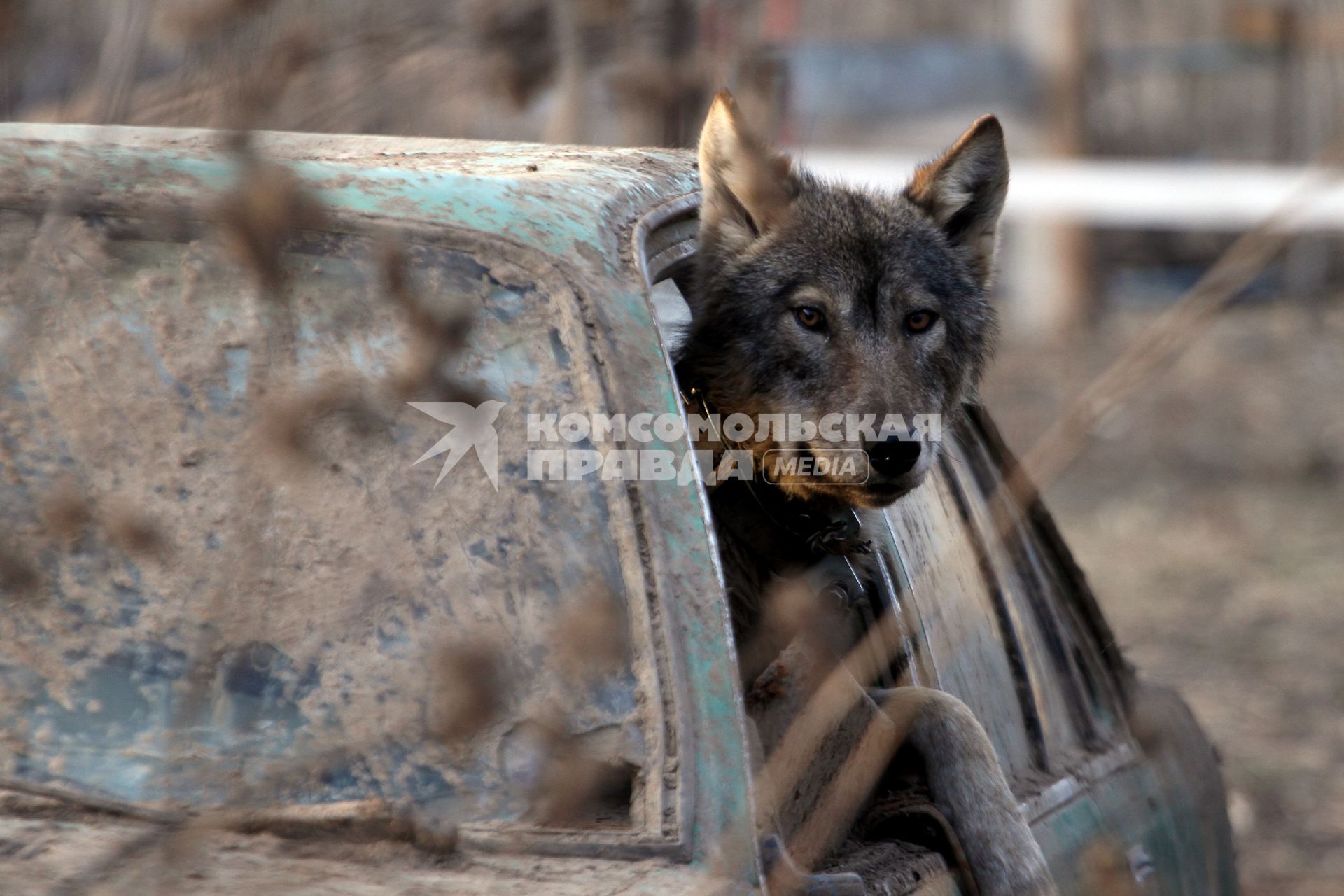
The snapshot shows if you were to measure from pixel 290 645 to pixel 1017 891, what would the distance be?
4.81 feet

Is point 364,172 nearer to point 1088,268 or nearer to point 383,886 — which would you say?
point 383,886

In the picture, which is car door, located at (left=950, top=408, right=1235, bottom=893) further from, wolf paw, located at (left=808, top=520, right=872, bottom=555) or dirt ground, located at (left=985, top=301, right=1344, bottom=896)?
dirt ground, located at (left=985, top=301, right=1344, bottom=896)

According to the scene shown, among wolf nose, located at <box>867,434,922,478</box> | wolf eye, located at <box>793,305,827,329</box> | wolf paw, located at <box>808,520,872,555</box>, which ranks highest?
wolf eye, located at <box>793,305,827,329</box>

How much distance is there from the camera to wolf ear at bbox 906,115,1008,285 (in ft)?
13.3

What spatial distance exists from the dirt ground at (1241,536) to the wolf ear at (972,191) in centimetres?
345

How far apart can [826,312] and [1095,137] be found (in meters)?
12.7

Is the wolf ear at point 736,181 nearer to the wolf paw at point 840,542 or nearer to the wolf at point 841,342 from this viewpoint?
the wolf at point 841,342

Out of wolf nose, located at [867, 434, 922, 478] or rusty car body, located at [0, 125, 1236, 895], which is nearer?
rusty car body, located at [0, 125, 1236, 895]

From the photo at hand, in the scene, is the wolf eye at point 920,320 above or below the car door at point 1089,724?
above

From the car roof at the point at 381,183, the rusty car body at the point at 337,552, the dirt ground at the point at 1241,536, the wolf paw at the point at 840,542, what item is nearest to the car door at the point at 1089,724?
the wolf paw at the point at 840,542

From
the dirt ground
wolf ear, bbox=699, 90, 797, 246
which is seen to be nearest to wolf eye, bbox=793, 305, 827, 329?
wolf ear, bbox=699, 90, 797, 246

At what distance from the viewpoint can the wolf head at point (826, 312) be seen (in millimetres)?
3504

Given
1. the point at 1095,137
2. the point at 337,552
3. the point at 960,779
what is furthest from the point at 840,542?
the point at 1095,137

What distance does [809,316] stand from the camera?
378cm
